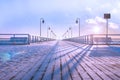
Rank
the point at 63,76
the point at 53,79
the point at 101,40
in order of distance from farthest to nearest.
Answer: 1. the point at 101,40
2. the point at 63,76
3. the point at 53,79

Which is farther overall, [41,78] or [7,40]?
[7,40]

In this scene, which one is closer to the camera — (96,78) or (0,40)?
(96,78)

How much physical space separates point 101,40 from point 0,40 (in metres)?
14.1

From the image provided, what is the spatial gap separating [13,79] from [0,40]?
29.5 m

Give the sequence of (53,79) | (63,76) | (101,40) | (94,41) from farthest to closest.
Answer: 1. (101,40)
2. (94,41)
3. (63,76)
4. (53,79)

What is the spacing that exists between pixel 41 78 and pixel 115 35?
26.9 meters

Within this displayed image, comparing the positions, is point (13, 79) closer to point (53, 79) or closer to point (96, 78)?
point (53, 79)

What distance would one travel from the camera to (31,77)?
19.9 feet

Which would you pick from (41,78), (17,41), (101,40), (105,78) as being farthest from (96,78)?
(17,41)

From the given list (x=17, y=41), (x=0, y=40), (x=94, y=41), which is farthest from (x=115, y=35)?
(x=0, y=40)

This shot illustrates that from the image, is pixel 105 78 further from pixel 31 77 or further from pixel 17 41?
pixel 17 41

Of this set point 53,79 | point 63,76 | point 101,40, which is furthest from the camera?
point 101,40

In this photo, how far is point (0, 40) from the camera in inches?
1353

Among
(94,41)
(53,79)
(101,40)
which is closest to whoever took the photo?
(53,79)
